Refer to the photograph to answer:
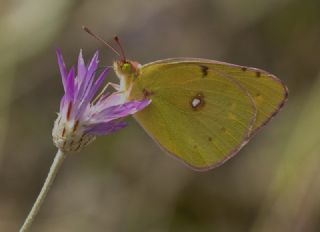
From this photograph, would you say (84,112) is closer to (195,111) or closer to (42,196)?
(42,196)

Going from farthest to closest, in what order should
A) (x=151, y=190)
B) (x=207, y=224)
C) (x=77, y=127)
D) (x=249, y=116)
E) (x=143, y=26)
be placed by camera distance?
(x=143, y=26) → (x=207, y=224) → (x=151, y=190) → (x=249, y=116) → (x=77, y=127)

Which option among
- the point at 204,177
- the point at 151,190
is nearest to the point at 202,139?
the point at 151,190

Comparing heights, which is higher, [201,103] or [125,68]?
[125,68]

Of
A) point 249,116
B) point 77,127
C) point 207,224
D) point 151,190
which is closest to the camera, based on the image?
point 77,127

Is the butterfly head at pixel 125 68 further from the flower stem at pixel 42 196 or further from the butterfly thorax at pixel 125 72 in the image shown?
the flower stem at pixel 42 196

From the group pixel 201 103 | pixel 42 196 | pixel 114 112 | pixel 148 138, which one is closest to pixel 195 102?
pixel 201 103

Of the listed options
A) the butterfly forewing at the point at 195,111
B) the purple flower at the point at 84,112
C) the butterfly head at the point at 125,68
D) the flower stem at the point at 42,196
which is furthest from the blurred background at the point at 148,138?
the flower stem at the point at 42,196

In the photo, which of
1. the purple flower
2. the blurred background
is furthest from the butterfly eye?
the blurred background

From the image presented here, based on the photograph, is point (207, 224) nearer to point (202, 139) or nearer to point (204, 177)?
point (204, 177)
